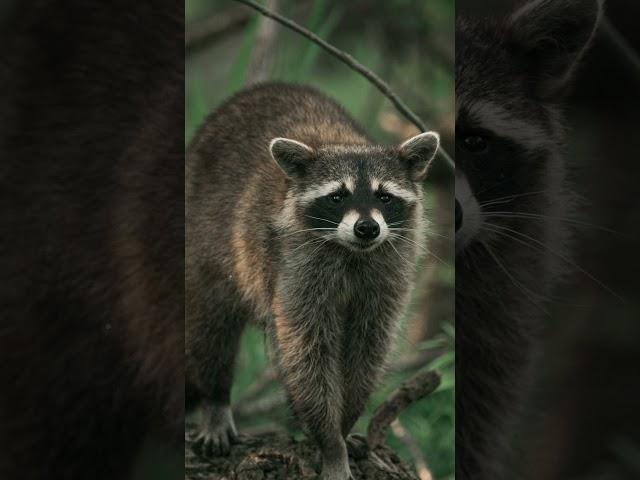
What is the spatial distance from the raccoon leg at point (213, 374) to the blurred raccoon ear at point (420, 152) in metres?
0.82

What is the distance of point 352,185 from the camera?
108 inches

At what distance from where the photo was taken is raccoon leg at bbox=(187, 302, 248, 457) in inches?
119

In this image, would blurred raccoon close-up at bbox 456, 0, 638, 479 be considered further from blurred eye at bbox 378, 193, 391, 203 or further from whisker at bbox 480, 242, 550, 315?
blurred eye at bbox 378, 193, 391, 203

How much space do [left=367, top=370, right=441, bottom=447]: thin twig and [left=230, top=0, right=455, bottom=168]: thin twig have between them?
0.85 metres

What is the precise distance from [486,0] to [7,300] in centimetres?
188

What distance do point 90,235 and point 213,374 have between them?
629 millimetres

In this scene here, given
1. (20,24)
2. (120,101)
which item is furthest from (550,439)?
(20,24)

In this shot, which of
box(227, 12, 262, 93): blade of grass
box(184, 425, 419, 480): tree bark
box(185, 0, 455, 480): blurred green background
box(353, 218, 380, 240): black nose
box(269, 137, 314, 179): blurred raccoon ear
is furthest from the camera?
box(227, 12, 262, 93): blade of grass

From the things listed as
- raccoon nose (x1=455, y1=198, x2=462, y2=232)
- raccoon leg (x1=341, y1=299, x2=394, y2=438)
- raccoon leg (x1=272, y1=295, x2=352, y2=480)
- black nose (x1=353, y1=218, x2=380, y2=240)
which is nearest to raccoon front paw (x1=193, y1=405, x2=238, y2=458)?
raccoon leg (x1=272, y1=295, x2=352, y2=480)

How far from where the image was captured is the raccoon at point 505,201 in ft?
9.53

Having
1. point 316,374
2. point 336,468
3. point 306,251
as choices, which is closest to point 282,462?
point 336,468

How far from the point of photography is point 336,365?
281 cm

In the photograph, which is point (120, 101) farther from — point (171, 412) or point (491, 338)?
point (491, 338)

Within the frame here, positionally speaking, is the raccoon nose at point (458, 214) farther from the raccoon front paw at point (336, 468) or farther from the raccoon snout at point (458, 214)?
the raccoon front paw at point (336, 468)
